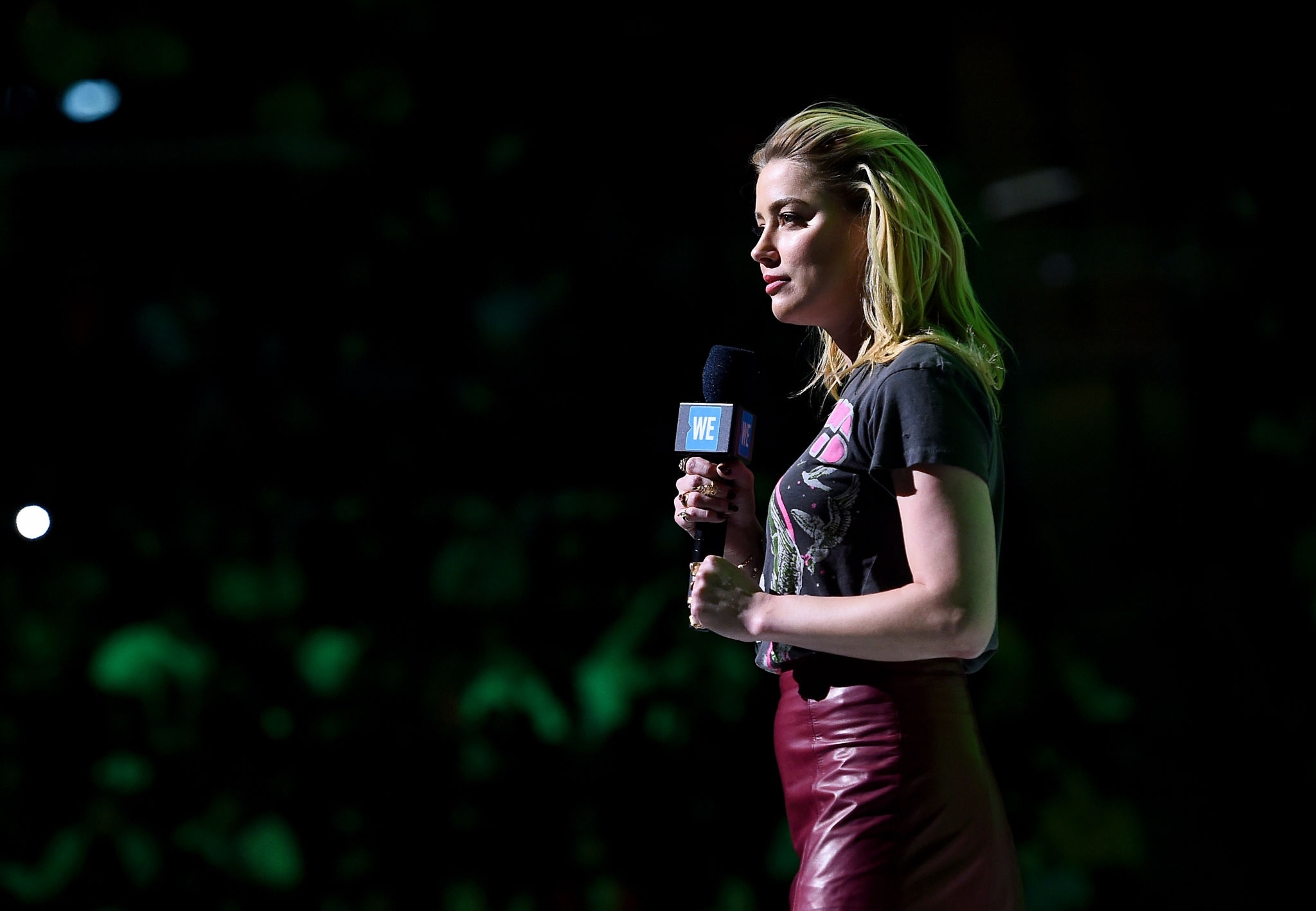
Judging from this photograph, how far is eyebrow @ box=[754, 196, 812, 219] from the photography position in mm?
1293

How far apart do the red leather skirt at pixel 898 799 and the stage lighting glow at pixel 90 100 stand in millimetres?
2647

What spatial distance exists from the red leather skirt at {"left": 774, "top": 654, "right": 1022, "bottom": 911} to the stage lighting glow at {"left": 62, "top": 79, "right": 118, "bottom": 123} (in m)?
2.65

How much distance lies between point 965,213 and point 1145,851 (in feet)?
5.30

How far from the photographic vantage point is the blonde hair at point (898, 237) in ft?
4.09

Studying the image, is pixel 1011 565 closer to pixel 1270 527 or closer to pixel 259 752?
pixel 1270 527

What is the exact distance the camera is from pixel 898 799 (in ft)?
3.82

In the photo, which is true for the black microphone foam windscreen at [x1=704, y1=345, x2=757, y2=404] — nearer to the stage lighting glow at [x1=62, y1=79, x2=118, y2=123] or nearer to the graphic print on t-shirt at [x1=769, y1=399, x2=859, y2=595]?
the graphic print on t-shirt at [x1=769, y1=399, x2=859, y2=595]

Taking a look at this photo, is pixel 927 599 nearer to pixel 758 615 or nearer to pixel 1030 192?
pixel 758 615

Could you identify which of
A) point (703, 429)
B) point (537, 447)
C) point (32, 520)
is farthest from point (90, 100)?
point (703, 429)

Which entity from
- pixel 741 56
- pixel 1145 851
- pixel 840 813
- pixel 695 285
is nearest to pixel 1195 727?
pixel 1145 851

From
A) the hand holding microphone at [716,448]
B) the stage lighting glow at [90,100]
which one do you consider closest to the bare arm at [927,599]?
the hand holding microphone at [716,448]

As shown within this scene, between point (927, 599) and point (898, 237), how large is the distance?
14.7 inches

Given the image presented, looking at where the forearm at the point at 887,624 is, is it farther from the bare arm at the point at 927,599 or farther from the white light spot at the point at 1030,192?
the white light spot at the point at 1030,192

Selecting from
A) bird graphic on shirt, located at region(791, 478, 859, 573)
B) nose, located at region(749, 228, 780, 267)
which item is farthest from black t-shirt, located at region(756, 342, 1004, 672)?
nose, located at region(749, 228, 780, 267)
